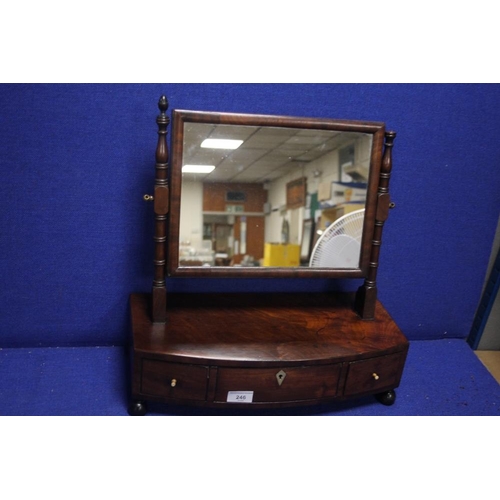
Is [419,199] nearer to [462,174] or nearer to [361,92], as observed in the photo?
[462,174]

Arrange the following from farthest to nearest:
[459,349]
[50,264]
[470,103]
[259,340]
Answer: [459,349] → [470,103] → [50,264] → [259,340]

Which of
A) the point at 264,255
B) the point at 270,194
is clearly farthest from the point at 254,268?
the point at 270,194

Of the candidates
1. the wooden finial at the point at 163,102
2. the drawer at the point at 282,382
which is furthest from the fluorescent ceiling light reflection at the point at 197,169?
the drawer at the point at 282,382

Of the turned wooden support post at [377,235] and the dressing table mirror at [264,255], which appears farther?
the turned wooden support post at [377,235]

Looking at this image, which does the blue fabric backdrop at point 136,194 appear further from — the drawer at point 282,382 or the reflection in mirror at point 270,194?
the drawer at point 282,382

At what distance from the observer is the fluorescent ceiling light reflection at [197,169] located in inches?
48.2

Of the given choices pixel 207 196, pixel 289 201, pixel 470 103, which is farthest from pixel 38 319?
pixel 470 103

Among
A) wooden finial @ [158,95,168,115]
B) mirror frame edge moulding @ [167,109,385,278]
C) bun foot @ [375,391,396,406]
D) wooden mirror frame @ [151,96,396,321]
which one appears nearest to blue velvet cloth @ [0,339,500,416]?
bun foot @ [375,391,396,406]

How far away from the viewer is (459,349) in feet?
5.51

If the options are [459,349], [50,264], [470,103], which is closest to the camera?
[50,264]

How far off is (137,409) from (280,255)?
0.61 metres

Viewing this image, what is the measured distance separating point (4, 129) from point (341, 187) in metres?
1.06

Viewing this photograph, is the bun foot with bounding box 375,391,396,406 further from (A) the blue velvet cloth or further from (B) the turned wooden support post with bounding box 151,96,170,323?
(B) the turned wooden support post with bounding box 151,96,170,323

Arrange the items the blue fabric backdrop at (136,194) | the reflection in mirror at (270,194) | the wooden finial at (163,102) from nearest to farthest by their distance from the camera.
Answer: the wooden finial at (163,102) → the reflection in mirror at (270,194) → the blue fabric backdrop at (136,194)
